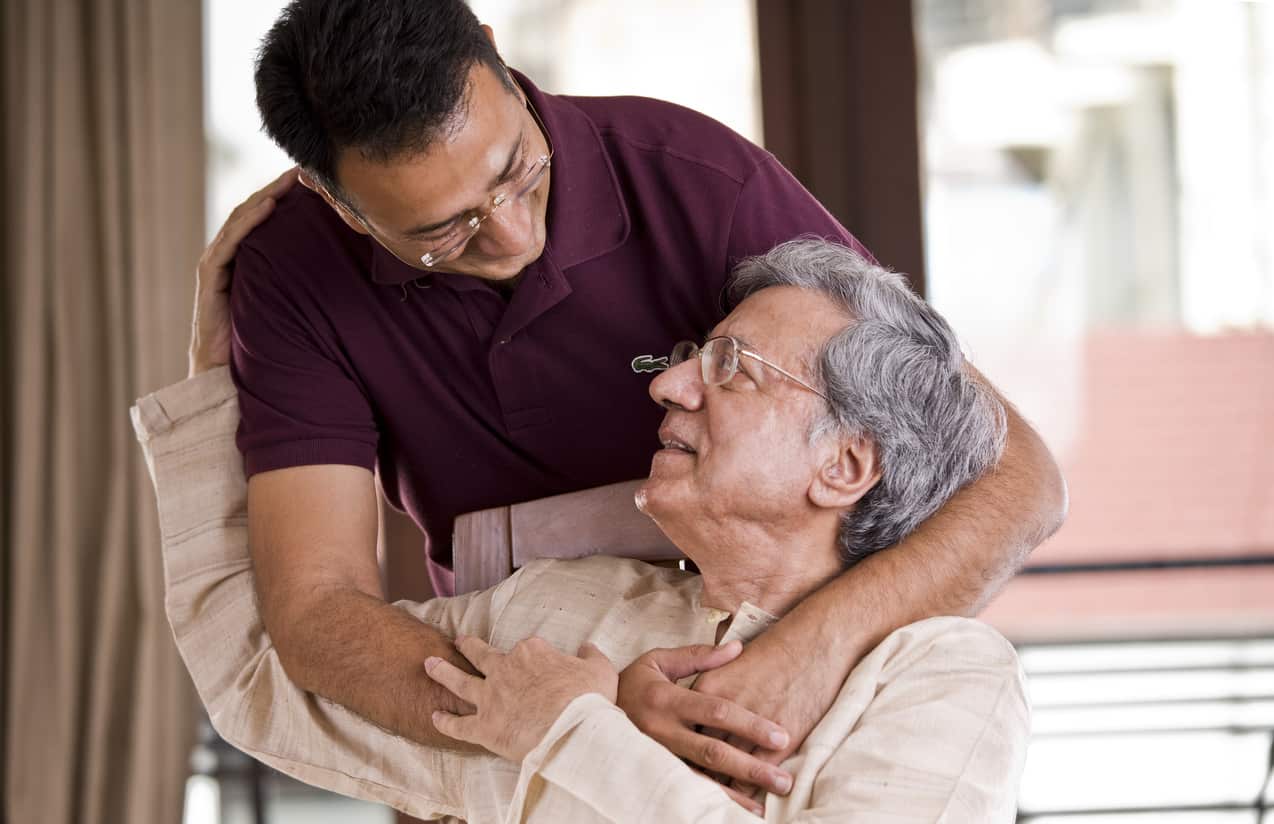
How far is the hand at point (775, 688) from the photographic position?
136 cm

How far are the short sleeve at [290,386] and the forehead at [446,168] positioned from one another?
1.13 feet

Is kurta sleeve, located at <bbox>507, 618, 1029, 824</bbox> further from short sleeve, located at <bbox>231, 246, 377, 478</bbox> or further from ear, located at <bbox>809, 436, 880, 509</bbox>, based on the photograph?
short sleeve, located at <bbox>231, 246, 377, 478</bbox>

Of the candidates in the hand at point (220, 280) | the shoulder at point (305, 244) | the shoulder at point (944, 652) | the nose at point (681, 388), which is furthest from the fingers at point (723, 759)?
the hand at point (220, 280)

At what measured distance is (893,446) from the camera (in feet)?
5.08

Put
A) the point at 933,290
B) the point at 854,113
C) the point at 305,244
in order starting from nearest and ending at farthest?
the point at 305,244, the point at 854,113, the point at 933,290

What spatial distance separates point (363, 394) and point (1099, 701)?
2.67 m

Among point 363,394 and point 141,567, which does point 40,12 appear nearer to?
point 141,567

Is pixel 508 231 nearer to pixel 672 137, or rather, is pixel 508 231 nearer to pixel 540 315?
pixel 540 315

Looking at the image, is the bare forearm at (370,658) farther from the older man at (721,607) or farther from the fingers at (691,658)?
the fingers at (691,658)

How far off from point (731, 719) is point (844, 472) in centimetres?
37

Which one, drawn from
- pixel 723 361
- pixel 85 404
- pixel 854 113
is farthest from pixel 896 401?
pixel 85 404

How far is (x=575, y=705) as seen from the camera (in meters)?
1.33

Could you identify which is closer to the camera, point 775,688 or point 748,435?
point 775,688

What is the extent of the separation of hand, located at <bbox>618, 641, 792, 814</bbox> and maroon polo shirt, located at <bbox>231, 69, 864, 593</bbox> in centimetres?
50
